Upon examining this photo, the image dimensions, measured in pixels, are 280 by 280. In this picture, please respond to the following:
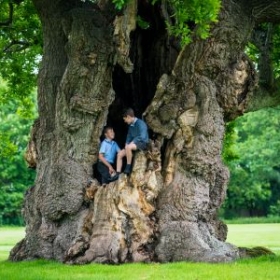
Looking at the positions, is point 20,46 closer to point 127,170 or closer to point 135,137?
point 135,137

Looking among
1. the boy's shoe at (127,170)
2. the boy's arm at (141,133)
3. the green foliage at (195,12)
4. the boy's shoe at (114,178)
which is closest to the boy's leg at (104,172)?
the boy's shoe at (114,178)

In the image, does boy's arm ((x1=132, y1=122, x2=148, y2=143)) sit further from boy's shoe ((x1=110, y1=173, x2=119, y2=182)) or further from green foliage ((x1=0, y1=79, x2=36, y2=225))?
green foliage ((x1=0, y1=79, x2=36, y2=225))

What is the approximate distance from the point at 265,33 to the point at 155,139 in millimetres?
5608

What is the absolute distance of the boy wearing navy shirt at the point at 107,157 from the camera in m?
14.0

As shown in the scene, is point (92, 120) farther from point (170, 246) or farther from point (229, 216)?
point (229, 216)

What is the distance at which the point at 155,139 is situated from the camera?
45.9ft

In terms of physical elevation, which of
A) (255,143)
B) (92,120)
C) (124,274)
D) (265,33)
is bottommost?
(124,274)

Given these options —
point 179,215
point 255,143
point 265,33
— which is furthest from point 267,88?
point 255,143

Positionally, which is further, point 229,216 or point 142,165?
point 229,216

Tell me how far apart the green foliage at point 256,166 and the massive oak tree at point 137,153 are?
128 feet

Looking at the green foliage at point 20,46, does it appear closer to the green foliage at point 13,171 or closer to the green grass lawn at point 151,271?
the green grass lawn at point 151,271

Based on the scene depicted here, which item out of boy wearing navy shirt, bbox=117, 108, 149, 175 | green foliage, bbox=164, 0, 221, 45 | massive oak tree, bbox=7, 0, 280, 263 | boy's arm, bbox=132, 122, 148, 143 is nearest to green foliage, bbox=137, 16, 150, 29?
massive oak tree, bbox=7, 0, 280, 263

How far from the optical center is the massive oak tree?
13.1 m

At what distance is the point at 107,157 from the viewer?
46.0 ft
